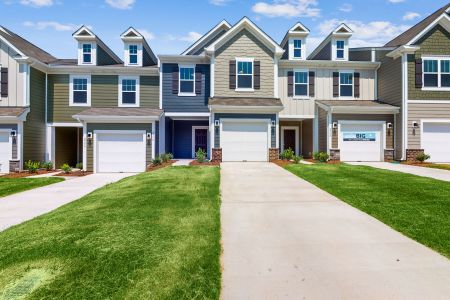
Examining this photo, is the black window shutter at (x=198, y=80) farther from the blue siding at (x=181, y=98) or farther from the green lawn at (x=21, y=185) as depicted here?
the green lawn at (x=21, y=185)

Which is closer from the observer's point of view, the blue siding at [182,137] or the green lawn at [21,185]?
the green lawn at [21,185]

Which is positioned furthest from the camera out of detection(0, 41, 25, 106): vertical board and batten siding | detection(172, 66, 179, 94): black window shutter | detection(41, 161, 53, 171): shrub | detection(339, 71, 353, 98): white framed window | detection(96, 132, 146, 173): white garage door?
detection(339, 71, 353, 98): white framed window

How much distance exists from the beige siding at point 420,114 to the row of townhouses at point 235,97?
2.3 inches

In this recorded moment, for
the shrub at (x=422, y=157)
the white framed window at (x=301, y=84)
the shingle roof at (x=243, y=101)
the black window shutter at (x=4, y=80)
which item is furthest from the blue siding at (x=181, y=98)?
the shrub at (x=422, y=157)

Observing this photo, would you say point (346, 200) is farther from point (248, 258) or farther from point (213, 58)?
point (213, 58)

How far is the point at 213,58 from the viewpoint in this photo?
55.8 ft

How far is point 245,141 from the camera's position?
15992 mm

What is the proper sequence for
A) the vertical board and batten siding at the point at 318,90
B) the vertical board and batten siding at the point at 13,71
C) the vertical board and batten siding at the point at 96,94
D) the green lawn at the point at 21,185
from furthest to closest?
the vertical board and batten siding at the point at 318,90 → the vertical board and batten siding at the point at 96,94 → the vertical board and batten siding at the point at 13,71 → the green lawn at the point at 21,185

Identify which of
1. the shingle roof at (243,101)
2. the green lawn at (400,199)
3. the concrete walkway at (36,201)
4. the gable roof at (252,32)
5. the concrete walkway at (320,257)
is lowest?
the concrete walkway at (36,201)

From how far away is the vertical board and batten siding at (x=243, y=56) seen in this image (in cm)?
1706

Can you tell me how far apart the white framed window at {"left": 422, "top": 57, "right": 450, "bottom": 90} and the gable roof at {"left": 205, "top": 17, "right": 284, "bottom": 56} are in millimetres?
8548

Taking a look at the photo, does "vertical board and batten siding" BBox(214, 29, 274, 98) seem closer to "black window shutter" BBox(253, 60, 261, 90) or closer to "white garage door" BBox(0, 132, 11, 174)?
"black window shutter" BBox(253, 60, 261, 90)

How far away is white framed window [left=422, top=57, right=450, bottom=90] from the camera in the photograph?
16281 mm

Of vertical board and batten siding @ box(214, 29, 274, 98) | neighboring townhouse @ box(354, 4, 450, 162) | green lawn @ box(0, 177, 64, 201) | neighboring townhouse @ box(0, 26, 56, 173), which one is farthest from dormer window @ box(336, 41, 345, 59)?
neighboring townhouse @ box(0, 26, 56, 173)
